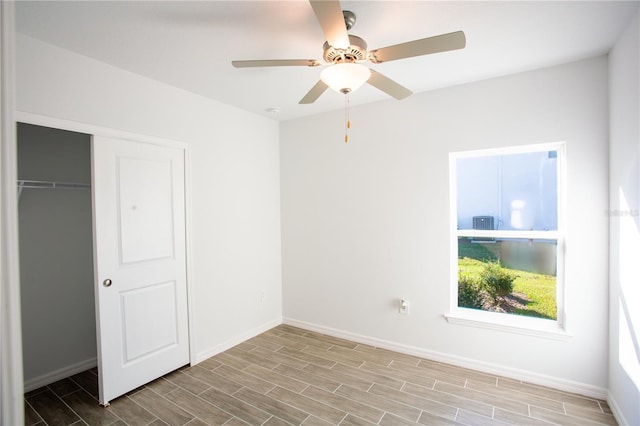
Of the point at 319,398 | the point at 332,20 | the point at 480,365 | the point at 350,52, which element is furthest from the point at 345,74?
the point at 480,365

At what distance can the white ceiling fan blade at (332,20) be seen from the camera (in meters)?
1.31

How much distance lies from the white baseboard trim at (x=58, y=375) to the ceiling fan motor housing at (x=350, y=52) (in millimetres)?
3467

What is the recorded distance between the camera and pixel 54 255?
2840 millimetres

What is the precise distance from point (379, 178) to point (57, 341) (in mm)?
3431

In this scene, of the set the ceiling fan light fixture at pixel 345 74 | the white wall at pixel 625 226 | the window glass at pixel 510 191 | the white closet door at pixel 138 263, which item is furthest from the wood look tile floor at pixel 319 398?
the ceiling fan light fixture at pixel 345 74

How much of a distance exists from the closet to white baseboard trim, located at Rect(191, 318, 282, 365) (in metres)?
1.04

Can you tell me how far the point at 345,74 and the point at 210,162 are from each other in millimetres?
2007

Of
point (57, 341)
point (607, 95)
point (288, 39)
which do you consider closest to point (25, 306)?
point (57, 341)

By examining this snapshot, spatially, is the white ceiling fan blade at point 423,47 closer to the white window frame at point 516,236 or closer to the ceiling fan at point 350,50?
the ceiling fan at point 350,50

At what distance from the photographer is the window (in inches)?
105

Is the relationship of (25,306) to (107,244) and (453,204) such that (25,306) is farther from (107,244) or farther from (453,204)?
(453,204)

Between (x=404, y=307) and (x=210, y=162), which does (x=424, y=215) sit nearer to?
(x=404, y=307)

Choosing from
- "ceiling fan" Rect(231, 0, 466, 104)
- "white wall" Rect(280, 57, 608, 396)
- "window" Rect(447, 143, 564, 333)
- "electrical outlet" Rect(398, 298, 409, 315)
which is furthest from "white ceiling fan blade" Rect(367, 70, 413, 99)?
"electrical outlet" Rect(398, 298, 409, 315)

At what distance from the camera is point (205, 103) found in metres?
3.17
